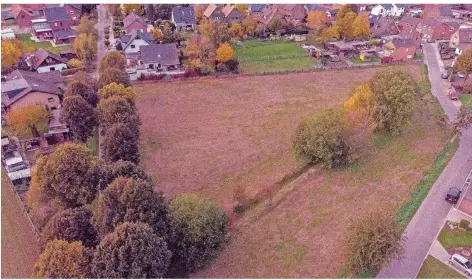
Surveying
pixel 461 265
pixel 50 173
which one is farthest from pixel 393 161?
pixel 50 173

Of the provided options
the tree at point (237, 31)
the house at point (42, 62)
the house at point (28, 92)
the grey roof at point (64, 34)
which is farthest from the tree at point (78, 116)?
the tree at point (237, 31)

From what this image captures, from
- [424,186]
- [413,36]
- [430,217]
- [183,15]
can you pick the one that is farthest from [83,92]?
[413,36]

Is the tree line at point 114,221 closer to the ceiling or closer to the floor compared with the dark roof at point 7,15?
closer to the floor

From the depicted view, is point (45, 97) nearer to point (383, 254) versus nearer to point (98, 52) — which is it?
point (98, 52)

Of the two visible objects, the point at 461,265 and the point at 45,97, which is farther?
the point at 45,97

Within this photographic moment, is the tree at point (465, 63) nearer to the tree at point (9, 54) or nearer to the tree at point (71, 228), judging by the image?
the tree at point (71, 228)

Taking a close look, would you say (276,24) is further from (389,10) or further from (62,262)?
(62,262)

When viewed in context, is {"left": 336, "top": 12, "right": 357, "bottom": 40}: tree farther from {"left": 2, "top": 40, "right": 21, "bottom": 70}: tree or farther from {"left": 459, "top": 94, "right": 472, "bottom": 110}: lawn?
{"left": 2, "top": 40, "right": 21, "bottom": 70}: tree
